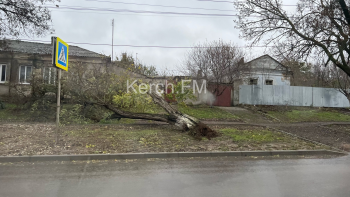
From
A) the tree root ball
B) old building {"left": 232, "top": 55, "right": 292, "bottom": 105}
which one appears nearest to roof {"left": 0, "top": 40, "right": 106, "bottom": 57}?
the tree root ball

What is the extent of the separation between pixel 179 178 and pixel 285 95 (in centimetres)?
1875

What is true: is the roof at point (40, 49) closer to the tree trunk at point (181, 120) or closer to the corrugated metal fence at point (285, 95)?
the tree trunk at point (181, 120)

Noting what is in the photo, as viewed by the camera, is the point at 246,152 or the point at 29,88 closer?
the point at 246,152

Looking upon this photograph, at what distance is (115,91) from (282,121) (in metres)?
10.3

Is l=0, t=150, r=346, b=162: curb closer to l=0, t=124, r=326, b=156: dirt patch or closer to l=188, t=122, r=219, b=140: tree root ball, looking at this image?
l=0, t=124, r=326, b=156: dirt patch

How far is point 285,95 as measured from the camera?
2117cm

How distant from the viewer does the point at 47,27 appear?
13359mm

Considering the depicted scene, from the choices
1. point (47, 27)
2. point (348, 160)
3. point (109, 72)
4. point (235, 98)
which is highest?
point (47, 27)

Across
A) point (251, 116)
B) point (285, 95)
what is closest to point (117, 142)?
point (251, 116)

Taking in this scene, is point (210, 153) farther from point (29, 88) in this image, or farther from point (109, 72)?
point (29, 88)

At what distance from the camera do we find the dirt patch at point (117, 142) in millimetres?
7168

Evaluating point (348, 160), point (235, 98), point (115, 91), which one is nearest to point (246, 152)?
point (348, 160)

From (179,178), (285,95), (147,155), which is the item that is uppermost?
(285,95)

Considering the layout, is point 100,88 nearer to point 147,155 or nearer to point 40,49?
point 147,155
